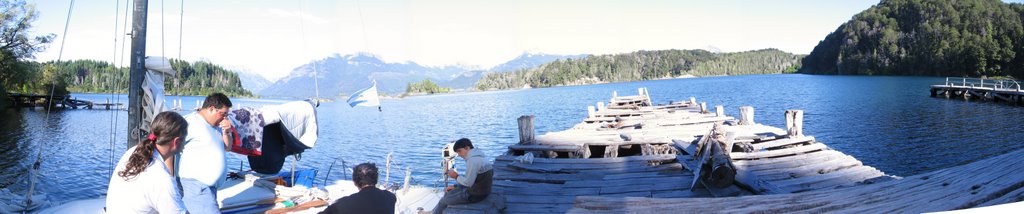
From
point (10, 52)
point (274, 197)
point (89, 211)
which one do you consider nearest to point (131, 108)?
point (274, 197)

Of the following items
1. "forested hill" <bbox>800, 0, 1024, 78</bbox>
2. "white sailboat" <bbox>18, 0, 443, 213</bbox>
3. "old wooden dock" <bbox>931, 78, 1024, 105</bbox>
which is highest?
"forested hill" <bbox>800, 0, 1024, 78</bbox>

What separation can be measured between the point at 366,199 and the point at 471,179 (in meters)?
2.68

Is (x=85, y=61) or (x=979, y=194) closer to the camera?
(x=979, y=194)

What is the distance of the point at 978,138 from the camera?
81.7 ft

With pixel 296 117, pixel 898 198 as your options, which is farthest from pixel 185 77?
pixel 898 198

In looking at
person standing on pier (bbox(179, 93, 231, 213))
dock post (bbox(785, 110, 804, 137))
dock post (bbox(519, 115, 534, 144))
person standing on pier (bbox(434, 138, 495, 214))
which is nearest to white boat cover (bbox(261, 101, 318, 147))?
person standing on pier (bbox(434, 138, 495, 214))

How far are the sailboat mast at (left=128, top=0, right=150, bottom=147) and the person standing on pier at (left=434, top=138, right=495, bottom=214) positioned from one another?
4.55 metres

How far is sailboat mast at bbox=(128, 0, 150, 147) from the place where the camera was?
7891mm

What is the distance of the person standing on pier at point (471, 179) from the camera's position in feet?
23.5

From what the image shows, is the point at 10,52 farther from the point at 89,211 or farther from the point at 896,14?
the point at 896,14

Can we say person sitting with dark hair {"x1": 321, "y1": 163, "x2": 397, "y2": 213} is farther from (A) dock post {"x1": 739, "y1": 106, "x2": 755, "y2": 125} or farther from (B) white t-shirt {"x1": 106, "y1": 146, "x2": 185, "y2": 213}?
(A) dock post {"x1": 739, "y1": 106, "x2": 755, "y2": 125}

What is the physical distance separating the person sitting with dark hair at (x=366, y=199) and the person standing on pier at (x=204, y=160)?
1.19 meters

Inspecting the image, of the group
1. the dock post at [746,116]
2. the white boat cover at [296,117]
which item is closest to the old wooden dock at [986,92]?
the dock post at [746,116]

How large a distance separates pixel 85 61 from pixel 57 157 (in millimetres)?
200446
